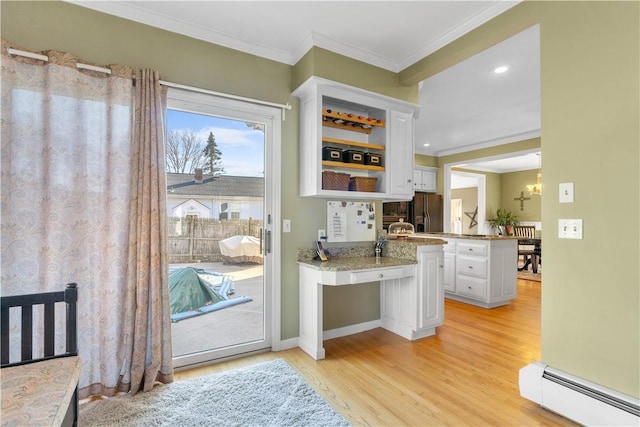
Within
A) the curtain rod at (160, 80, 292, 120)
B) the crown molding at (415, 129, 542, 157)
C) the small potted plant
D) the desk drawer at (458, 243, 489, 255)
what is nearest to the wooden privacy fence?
the curtain rod at (160, 80, 292, 120)

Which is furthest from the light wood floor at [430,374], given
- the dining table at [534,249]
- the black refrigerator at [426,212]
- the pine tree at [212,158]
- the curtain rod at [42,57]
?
the dining table at [534,249]

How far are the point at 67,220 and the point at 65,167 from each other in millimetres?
339

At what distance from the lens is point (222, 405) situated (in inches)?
79.4

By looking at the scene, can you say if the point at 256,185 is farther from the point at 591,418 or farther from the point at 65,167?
the point at 591,418

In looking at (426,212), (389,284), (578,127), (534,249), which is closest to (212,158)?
(389,284)

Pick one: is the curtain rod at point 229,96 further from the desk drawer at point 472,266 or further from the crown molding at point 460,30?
the desk drawer at point 472,266

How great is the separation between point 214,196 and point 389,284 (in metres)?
2.01

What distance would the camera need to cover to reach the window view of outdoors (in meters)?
2.56

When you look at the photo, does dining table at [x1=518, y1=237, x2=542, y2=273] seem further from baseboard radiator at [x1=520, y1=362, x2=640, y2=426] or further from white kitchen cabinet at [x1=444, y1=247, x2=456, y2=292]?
baseboard radiator at [x1=520, y1=362, x2=640, y2=426]

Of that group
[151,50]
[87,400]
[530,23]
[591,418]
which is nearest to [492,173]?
[530,23]

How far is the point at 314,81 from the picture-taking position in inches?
106

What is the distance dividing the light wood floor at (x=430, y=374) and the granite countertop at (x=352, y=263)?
0.78 metres

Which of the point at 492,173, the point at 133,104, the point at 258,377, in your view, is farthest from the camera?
the point at 492,173

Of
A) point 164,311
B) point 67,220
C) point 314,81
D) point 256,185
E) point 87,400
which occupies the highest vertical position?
point 314,81
